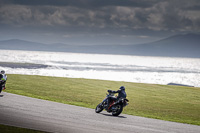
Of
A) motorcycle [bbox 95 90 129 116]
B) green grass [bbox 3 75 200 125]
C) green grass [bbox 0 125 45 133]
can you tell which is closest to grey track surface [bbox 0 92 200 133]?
green grass [bbox 0 125 45 133]

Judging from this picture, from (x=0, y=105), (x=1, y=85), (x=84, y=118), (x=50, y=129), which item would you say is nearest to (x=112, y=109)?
(x=84, y=118)

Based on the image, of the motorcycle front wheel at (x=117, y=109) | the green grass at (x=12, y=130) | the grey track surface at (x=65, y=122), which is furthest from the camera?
the motorcycle front wheel at (x=117, y=109)

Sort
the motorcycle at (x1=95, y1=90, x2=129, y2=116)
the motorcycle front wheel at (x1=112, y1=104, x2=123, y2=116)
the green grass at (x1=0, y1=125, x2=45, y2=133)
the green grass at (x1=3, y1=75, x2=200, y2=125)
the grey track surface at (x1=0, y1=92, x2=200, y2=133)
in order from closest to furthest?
the green grass at (x1=0, y1=125, x2=45, y2=133)
the grey track surface at (x1=0, y1=92, x2=200, y2=133)
the motorcycle at (x1=95, y1=90, x2=129, y2=116)
the motorcycle front wheel at (x1=112, y1=104, x2=123, y2=116)
the green grass at (x1=3, y1=75, x2=200, y2=125)

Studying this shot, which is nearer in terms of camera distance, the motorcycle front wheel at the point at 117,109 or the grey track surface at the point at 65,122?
the grey track surface at the point at 65,122

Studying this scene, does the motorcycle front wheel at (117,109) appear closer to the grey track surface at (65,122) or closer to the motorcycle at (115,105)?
the motorcycle at (115,105)

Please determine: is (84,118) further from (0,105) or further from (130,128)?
(0,105)

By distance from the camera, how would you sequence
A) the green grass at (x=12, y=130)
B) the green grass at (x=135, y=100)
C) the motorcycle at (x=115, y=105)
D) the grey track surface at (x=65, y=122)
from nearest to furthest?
1. the green grass at (x=12, y=130)
2. the grey track surface at (x=65, y=122)
3. the motorcycle at (x=115, y=105)
4. the green grass at (x=135, y=100)

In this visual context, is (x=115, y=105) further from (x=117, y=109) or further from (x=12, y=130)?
(x=12, y=130)

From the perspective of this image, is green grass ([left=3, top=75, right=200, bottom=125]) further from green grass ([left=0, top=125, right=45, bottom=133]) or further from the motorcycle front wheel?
green grass ([left=0, top=125, right=45, bottom=133])

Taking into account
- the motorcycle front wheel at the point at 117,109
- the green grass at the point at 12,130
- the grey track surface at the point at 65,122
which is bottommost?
the green grass at the point at 12,130

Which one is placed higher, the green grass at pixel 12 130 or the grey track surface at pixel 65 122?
the grey track surface at pixel 65 122

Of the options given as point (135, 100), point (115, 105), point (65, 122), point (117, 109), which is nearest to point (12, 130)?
point (65, 122)

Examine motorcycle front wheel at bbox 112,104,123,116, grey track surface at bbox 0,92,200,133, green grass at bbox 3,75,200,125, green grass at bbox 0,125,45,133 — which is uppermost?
green grass at bbox 3,75,200,125

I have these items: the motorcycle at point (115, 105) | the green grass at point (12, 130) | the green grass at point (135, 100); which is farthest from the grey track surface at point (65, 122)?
the green grass at point (135, 100)
